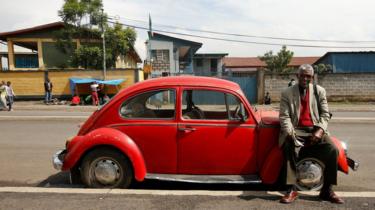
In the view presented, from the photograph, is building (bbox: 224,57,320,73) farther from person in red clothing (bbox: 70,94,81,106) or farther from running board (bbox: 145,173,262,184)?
running board (bbox: 145,173,262,184)

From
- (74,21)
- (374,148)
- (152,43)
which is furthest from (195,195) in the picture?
(152,43)

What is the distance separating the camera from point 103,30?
76.0 ft

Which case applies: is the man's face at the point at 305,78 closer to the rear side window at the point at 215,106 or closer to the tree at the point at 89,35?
the rear side window at the point at 215,106

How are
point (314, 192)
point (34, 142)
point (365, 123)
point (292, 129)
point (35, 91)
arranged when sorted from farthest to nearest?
point (35, 91)
point (365, 123)
point (34, 142)
point (314, 192)
point (292, 129)

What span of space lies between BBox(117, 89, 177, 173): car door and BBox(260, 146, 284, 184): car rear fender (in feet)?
3.99

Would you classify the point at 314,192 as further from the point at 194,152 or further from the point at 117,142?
the point at 117,142

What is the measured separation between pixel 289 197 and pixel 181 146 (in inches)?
59.9

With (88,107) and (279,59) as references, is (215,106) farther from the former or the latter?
(279,59)

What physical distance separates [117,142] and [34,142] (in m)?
4.84

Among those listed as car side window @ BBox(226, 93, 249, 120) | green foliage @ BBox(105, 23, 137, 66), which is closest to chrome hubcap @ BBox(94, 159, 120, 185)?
car side window @ BBox(226, 93, 249, 120)

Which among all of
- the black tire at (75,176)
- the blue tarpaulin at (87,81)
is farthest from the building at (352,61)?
the black tire at (75,176)

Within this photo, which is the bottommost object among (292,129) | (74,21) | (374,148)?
(374,148)

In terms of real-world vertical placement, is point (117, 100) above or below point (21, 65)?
below

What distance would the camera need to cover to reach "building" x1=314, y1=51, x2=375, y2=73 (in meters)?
29.8
